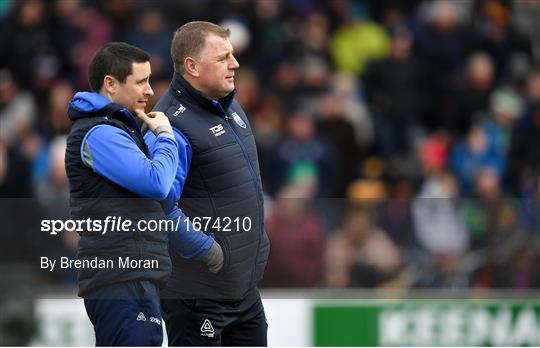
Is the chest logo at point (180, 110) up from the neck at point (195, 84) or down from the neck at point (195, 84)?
down

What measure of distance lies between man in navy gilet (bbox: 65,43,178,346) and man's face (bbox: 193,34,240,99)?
0.46 metres

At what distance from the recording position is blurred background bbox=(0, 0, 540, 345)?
10312 millimetres

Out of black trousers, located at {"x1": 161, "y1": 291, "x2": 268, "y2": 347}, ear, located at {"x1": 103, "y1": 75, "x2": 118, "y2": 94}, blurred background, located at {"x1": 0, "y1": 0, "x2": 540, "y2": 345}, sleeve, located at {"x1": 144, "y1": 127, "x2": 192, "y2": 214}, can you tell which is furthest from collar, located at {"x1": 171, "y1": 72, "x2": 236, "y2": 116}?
blurred background, located at {"x1": 0, "y1": 0, "x2": 540, "y2": 345}

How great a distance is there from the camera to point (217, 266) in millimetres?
6301

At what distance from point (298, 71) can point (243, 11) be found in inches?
32.8

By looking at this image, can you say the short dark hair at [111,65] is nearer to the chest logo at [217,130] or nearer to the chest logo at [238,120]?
the chest logo at [217,130]

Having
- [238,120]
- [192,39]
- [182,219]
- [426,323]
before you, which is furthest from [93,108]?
[426,323]

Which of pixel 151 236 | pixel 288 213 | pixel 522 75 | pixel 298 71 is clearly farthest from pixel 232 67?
pixel 522 75

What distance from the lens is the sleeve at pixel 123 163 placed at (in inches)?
224

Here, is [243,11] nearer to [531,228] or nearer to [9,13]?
[9,13]

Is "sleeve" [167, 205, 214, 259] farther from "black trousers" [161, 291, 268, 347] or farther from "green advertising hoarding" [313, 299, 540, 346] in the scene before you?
"green advertising hoarding" [313, 299, 540, 346]

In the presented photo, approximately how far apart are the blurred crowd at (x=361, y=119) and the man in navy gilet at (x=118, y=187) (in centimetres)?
417

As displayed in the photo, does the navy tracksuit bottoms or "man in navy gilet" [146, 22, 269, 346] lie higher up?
"man in navy gilet" [146, 22, 269, 346]

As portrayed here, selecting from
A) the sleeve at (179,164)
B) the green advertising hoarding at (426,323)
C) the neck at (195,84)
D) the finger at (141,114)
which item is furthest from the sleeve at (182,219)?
the green advertising hoarding at (426,323)
